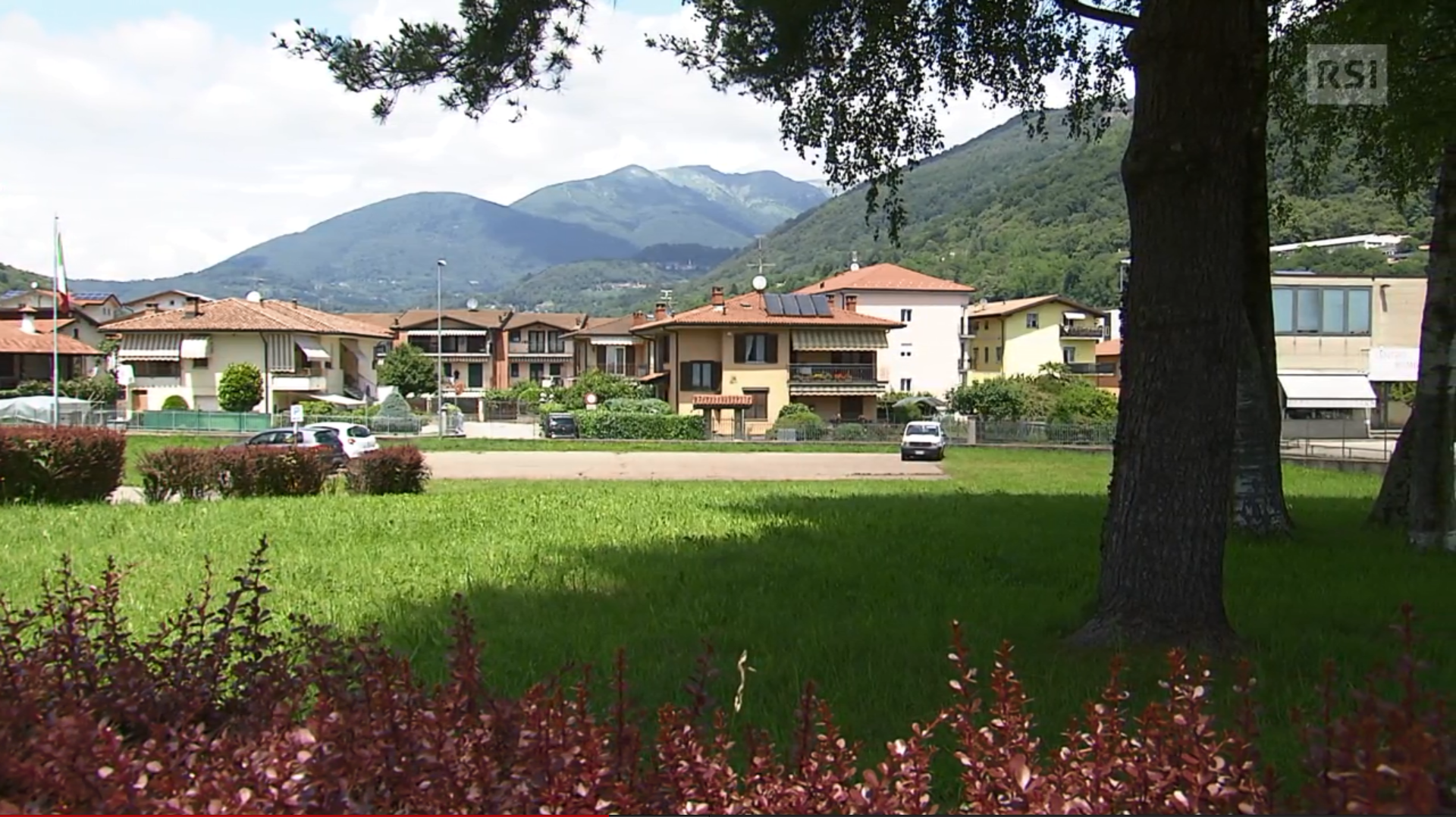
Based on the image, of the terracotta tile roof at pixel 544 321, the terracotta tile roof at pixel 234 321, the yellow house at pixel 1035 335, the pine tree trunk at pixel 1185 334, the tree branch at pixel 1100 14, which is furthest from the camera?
the terracotta tile roof at pixel 544 321

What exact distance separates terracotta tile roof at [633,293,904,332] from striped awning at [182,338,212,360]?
85.7 ft

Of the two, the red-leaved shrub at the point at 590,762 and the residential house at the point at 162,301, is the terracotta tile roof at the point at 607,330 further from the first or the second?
the red-leaved shrub at the point at 590,762

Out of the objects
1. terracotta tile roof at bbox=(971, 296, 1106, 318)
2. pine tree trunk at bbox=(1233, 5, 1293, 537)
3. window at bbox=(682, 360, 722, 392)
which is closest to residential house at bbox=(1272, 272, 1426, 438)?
terracotta tile roof at bbox=(971, 296, 1106, 318)

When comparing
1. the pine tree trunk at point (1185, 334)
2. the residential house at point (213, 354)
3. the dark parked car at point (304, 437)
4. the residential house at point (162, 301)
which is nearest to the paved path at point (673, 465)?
the dark parked car at point (304, 437)

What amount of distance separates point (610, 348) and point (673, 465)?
54261 mm

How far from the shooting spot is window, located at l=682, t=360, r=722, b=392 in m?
59.0

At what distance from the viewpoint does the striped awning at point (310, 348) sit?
218ft

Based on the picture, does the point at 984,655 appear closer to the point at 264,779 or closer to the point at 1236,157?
the point at 1236,157

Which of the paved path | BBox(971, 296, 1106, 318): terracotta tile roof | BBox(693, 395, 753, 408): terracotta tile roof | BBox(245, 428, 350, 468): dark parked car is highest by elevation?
BBox(971, 296, 1106, 318): terracotta tile roof

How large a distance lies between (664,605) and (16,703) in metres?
4.67

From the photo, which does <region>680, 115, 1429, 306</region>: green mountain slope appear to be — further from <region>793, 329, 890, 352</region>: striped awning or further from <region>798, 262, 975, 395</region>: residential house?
<region>793, 329, 890, 352</region>: striped awning

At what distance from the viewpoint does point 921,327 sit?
77250mm

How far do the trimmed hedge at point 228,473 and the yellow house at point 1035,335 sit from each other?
61494mm

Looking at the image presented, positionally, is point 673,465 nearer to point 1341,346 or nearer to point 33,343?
point 1341,346
